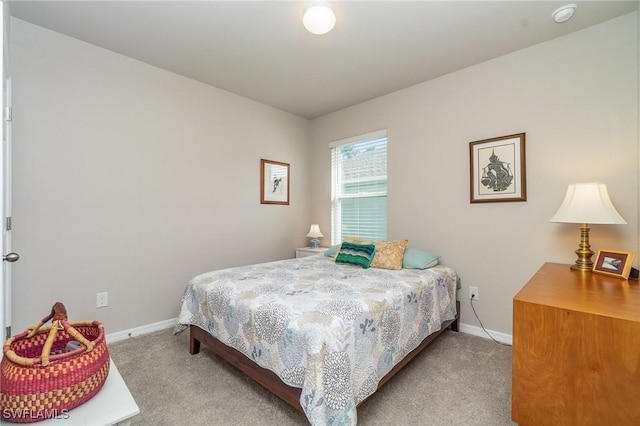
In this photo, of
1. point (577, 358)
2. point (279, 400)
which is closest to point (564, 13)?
point (577, 358)

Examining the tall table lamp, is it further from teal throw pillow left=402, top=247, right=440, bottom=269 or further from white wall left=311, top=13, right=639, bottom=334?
teal throw pillow left=402, top=247, right=440, bottom=269

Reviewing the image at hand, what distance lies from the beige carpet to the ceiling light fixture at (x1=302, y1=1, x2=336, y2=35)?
2361 mm

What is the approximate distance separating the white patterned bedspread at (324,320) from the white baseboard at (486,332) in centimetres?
39

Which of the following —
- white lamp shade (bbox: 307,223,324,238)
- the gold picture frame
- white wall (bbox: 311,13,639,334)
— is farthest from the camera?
white lamp shade (bbox: 307,223,324,238)

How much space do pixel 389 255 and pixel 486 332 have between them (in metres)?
1.12

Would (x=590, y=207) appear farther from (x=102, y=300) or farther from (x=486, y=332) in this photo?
(x=102, y=300)

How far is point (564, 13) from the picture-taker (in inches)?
80.1

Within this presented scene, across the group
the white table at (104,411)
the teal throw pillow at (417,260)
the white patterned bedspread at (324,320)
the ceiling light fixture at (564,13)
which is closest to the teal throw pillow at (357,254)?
the white patterned bedspread at (324,320)

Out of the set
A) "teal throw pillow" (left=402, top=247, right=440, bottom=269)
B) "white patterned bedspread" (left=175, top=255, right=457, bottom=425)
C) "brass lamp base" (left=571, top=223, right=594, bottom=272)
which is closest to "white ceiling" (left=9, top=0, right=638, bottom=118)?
"brass lamp base" (left=571, top=223, right=594, bottom=272)

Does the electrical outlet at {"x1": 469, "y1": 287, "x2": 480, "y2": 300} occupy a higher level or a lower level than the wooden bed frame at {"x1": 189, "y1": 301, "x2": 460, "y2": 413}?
higher

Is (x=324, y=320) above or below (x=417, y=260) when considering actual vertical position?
below

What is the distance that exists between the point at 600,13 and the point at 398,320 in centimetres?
259

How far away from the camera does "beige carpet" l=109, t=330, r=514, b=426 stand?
1.60m

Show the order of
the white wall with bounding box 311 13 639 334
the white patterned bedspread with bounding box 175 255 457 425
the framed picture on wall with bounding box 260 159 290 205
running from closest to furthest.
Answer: the white patterned bedspread with bounding box 175 255 457 425 → the white wall with bounding box 311 13 639 334 → the framed picture on wall with bounding box 260 159 290 205
